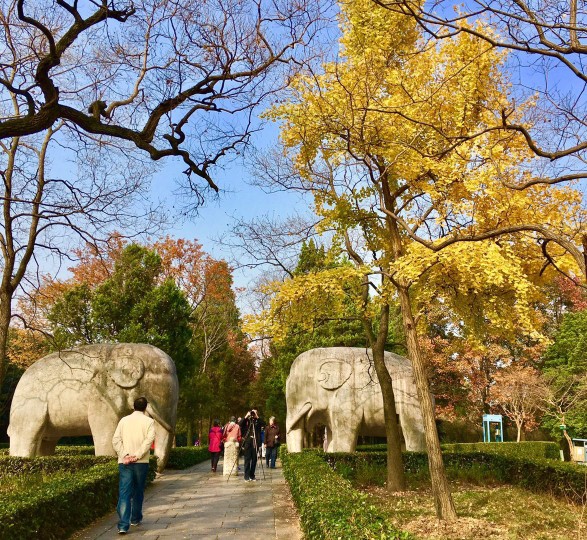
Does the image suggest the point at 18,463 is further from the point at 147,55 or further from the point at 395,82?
the point at 395,82

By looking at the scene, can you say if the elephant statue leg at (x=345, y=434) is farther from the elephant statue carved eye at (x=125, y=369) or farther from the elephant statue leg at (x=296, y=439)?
the elephant statue carved eye at (x=125, y=369)

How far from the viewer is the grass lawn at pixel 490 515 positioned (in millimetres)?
7195

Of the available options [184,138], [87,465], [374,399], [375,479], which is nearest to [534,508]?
[375,479]

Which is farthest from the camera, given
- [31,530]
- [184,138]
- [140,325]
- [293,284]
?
[140,325]

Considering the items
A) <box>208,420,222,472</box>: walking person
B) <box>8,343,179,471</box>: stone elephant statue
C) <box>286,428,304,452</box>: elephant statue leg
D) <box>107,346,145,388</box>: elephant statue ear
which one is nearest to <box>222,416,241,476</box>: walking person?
<box>286,428,304,452</box>: elephant statue leg

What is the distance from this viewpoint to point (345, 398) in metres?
13.7

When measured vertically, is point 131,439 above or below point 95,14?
below

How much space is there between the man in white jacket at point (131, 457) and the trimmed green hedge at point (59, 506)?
61cm

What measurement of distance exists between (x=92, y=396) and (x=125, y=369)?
0.91 metres

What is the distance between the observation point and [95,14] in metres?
6.53

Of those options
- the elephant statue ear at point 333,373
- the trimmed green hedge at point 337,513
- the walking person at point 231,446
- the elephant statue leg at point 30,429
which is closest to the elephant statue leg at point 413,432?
the elephant statue ear at point 333,373

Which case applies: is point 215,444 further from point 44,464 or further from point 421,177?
point 421,177

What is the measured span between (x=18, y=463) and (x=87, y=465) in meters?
1.58

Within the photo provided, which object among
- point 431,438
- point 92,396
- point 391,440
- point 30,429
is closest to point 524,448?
point 391,440
